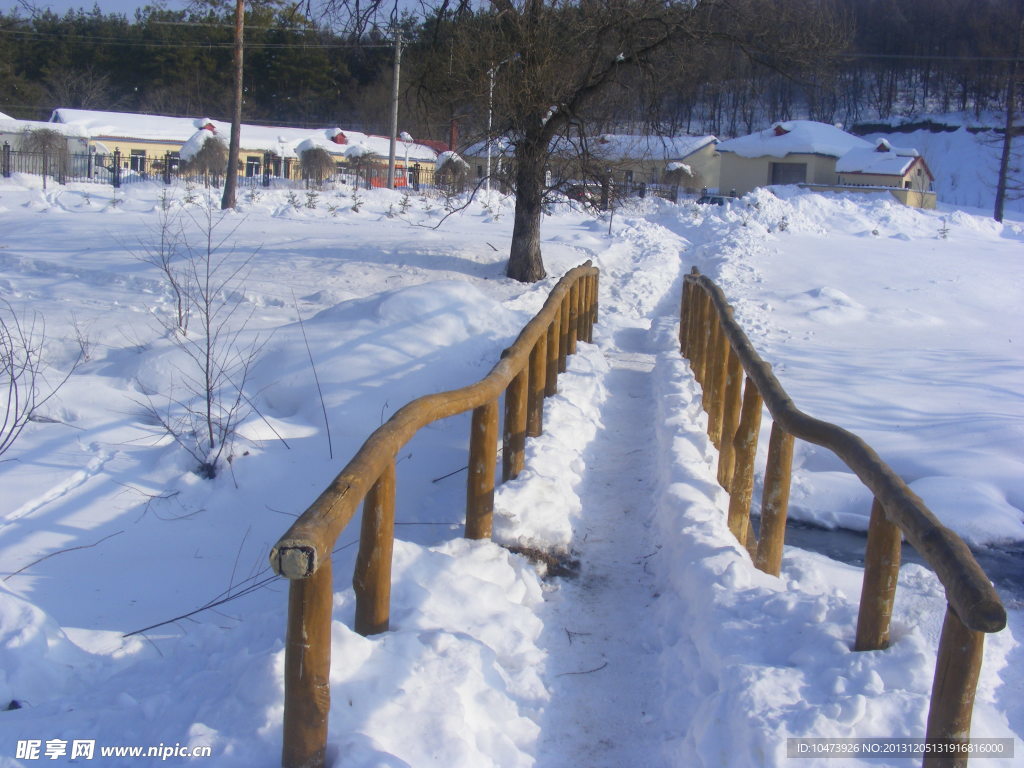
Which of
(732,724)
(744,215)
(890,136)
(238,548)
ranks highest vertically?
(890,136)

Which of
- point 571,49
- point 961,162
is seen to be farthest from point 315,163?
point 961,162

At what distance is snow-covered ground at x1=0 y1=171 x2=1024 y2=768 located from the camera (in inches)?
116

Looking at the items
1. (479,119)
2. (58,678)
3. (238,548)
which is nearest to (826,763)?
(58,678)

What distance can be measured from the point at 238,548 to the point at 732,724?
3609 mm

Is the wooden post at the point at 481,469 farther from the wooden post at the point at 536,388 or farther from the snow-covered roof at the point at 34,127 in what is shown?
the snow-covered roof at the point at 34,127

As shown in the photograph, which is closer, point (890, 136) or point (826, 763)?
point (826, 763)

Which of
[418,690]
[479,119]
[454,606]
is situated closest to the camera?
[418,690]

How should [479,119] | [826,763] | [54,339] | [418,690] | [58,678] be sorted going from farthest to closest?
[479,119] → [54,339] → [58,678] → [418,690] → [826,763]

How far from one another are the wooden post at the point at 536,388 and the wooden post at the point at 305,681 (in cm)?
406

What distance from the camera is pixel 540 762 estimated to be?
10.3 feet

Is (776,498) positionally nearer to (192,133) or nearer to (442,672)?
(442,672)

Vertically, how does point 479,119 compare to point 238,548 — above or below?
above

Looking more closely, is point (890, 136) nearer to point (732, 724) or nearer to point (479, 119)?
point (479, 119)

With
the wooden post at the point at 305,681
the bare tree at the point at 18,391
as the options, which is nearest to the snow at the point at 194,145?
the bare tree at the point at 18,391
